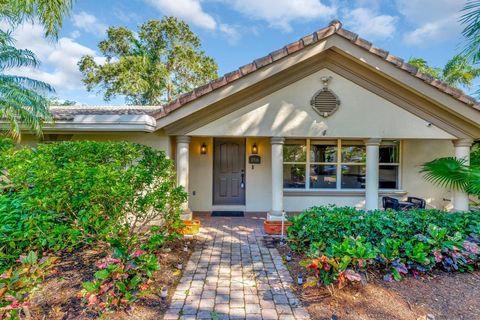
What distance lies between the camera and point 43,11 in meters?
6.07

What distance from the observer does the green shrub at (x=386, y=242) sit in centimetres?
372

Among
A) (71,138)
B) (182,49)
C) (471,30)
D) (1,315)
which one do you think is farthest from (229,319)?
(182,49)

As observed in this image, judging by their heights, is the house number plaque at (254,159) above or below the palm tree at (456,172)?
above

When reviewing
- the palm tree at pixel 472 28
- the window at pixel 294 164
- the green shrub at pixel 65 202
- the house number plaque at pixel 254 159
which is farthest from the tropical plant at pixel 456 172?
the green shrub at pixel 65 202

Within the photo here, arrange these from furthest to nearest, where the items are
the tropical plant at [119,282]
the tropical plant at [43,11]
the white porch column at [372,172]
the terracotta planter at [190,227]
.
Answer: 1. the white porch column at [372,172]
2. the terracotta planter at [190,227]
3. the tropical plant at [43,11]
4. the tropical plant at [119,282]

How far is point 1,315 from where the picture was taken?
8.62 feet

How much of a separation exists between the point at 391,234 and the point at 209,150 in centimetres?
612

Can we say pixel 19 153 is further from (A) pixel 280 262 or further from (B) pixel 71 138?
(A) pixel 280 262

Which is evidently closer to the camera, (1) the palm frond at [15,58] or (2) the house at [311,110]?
(2) the house at [311,110]

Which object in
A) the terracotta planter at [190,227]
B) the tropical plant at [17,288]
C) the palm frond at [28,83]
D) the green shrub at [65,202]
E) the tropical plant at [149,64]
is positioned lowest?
the terracotta planter at [190,227]

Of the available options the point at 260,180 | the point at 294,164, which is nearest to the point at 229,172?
the point at 260,180

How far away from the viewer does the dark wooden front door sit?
9141mm

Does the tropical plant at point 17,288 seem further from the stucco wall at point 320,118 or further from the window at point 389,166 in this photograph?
the window at point 389,166

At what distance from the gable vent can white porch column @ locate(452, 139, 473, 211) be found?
355 centimetres
